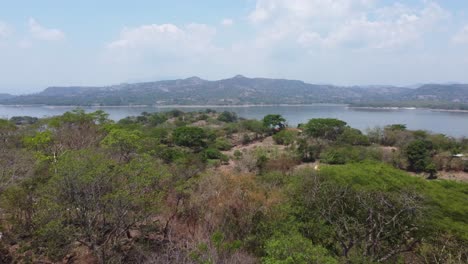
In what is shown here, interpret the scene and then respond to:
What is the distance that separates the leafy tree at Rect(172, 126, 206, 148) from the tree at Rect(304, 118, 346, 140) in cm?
1281

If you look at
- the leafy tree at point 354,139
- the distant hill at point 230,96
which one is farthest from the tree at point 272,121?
the distant hill at point 230,96

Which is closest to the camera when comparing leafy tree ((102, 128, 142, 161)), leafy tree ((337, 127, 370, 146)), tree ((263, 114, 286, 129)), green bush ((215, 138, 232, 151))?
leafy tree ((102, 128, 142, 161))

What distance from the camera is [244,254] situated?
22.6 ft

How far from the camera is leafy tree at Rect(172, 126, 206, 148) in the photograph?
32.7 meters

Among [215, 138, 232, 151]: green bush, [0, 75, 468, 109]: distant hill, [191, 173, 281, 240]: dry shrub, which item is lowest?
[215, 138, 232, 151]: green bush

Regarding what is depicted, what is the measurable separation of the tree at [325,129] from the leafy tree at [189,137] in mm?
12809

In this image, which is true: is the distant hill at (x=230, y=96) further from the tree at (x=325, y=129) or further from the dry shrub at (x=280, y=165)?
the dry shrub at (x=280, y=165)

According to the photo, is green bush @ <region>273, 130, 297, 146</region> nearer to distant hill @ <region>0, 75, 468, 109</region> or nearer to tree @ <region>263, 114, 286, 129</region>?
tree @ <region>263, 114, 286, 129</region>

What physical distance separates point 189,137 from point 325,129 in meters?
16.2

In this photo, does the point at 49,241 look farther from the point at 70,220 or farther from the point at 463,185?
the point at 463,185

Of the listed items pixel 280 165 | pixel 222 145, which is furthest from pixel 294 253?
pixel 222 145

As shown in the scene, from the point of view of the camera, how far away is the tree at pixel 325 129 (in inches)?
1414

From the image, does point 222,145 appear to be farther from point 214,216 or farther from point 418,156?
point 214,216

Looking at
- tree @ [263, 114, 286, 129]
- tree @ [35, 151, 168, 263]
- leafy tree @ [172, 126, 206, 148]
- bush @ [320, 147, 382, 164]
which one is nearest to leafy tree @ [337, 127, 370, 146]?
bush @ [320, 147, 382, 164]
